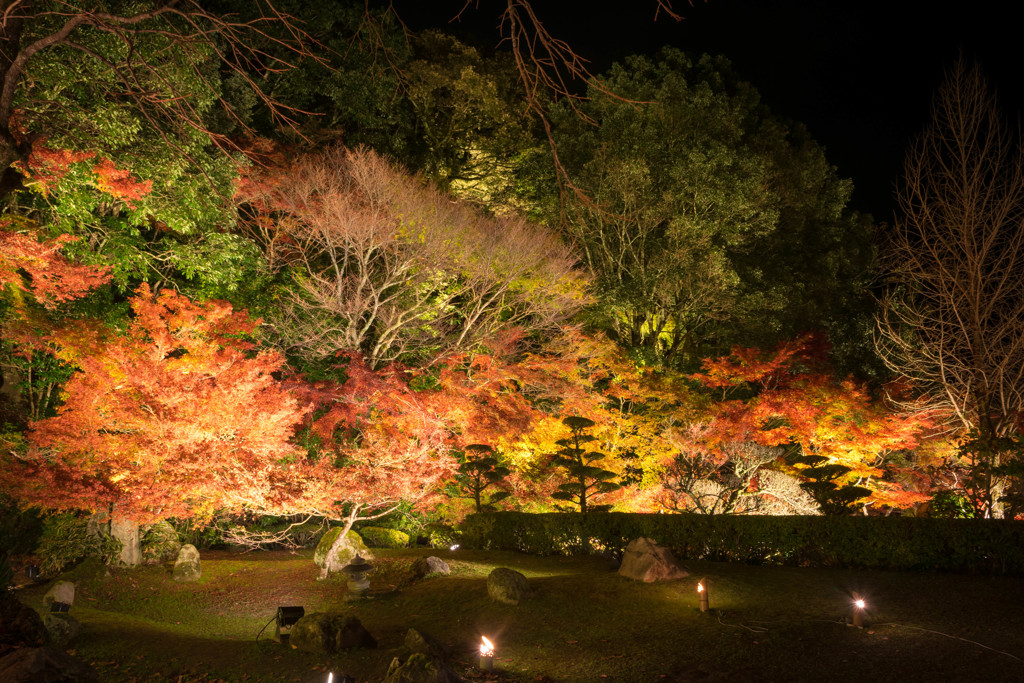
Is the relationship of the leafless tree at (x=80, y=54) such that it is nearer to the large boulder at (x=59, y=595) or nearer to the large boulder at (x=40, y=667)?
the large boulder at (x=40, y=667)

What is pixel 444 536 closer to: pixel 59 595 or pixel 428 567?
pixel 428 567

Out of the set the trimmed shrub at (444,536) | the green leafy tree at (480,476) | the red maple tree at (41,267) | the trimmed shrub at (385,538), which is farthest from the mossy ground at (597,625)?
the red maple tree at (41,267)

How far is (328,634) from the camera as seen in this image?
6.50 metres

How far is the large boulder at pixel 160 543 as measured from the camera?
1123cm

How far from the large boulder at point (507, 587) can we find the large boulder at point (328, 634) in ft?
6.11

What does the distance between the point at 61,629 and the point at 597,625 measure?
5514mm

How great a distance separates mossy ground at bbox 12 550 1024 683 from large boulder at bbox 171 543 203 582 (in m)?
0.17

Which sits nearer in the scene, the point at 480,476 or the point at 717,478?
the point at 717,478

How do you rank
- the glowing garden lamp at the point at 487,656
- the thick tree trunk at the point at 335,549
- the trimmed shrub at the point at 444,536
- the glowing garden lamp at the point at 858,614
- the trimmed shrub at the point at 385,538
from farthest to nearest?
1. the trimmed shrub at the point at 385,538
2. the trimmed shrub at the point at 444,536
3. the thick tree trunk at the point at 335,549
4. the glowing garden lamp at the point at 858,614
5. the glowing garden lamp at the point at 487,656

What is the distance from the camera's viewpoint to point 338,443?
42.7 ft

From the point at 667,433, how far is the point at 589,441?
160cm

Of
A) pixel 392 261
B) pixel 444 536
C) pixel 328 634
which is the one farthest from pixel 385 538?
pixel 328 634

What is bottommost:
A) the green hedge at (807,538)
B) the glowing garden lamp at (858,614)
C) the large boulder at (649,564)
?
the glowing garden lamp at (858,614)

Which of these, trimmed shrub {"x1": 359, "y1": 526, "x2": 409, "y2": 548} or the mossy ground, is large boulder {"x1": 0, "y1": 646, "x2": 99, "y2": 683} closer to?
the mossy ground
